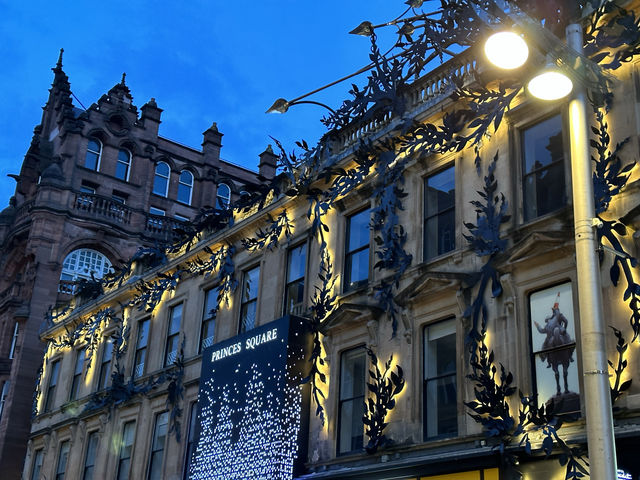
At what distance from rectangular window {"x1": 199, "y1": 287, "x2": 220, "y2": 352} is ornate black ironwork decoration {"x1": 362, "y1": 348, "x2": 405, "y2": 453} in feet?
27.7

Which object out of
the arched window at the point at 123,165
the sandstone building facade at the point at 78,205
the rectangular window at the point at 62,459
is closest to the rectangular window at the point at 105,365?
the rectangular window at the point at 62,459

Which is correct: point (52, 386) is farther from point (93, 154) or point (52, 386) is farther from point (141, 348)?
point (93, 154)

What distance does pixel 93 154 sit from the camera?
47.1 meters

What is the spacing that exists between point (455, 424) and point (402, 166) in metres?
6.61

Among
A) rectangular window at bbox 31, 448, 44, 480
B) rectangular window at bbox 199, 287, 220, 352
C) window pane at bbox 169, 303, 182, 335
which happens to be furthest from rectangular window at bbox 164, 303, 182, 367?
rectangular window at bbox 31, 448, 44, 480

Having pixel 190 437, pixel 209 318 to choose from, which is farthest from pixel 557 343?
pixel 209 318

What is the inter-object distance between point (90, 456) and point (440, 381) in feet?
58.4

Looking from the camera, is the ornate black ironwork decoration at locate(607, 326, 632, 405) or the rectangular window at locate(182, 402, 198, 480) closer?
the ornate black ironwork decoration at locate(607, 326, 632, 405)

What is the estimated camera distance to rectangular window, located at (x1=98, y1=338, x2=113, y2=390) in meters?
31.1

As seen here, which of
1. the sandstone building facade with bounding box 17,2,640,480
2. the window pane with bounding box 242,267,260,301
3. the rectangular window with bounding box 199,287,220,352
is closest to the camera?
the sandstone building facade with bounding box 17,2,640,480

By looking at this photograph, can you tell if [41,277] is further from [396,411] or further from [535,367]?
[535,367]

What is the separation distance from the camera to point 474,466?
15.0 m

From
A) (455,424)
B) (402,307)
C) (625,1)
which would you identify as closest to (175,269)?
(402,307)

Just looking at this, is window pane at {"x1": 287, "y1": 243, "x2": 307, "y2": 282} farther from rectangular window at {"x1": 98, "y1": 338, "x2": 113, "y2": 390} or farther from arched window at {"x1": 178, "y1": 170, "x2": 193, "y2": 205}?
arched window at {"x1": 178, "y1": 170, "x2": 193, "y2": 205}
